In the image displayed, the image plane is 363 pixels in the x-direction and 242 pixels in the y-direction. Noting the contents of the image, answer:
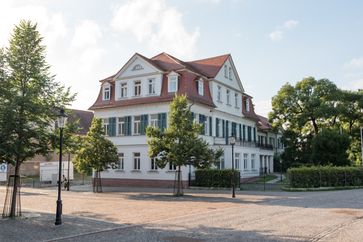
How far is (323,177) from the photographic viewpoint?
31484 mm

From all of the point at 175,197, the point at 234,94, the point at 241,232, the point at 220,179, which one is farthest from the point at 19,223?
the point at 234,94

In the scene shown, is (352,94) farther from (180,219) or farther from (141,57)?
(180,219)

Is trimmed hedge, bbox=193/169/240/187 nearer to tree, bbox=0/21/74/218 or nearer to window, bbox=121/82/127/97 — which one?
window, bbox=121/82/127/97

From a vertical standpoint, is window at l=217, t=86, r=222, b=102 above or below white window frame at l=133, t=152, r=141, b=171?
above

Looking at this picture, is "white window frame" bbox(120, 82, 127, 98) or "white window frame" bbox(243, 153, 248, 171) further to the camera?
"white window frame" bbox(243, 153, 248, 171)

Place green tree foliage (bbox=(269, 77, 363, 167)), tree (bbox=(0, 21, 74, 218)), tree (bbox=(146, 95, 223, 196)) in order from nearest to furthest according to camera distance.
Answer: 1. tree (bbox=(0, 21, 74, 218))
2. tree (bbox=(146, 95, 223, 196))
3. green tree foliage (bbox=(269, 77, 363, 167))

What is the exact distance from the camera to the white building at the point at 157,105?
35656 mm

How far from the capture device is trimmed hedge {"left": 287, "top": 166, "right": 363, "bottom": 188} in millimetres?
30469

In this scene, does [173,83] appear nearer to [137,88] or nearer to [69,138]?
[137,88]

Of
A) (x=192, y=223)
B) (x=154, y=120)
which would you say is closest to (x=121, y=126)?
(x=154, y=120)

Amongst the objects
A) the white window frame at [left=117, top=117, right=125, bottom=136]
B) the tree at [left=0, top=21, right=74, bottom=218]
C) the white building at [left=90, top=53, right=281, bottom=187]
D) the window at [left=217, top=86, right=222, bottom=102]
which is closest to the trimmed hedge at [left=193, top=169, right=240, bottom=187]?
the white building at [left=90, top=53, right=281, bottom=187]

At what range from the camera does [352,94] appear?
49.3m

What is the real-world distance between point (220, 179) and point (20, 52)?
19.7 m

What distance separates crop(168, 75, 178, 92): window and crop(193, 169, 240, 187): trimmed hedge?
752 cm
